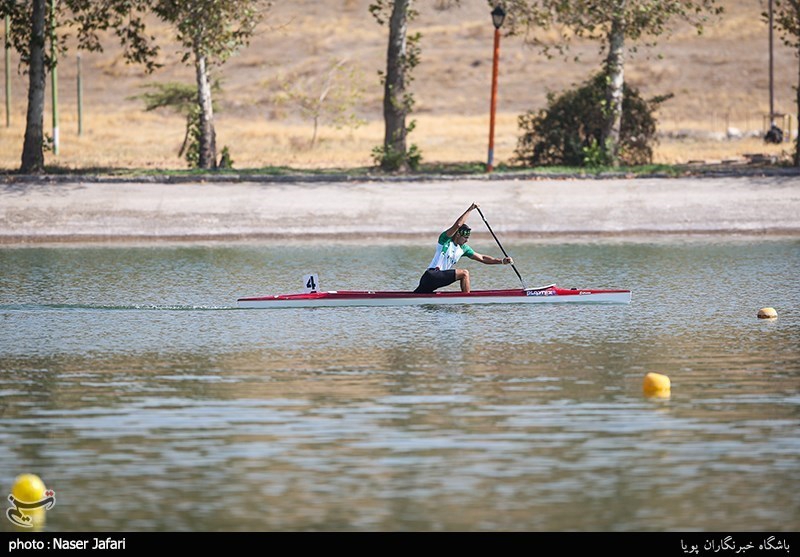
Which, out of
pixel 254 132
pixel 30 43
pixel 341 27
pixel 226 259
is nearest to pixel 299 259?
pixel 226 259

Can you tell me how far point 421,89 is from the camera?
95.1m

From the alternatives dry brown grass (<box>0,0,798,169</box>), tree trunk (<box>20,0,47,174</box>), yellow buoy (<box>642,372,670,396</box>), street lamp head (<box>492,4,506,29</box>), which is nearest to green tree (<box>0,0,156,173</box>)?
tree trunk (<box>20,0,47,174</box>)

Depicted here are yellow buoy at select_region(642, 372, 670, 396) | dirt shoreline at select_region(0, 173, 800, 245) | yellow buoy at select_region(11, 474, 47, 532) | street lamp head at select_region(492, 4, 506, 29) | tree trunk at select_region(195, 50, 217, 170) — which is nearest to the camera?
yellow buoy at select_region(11, 474, 47, 532)

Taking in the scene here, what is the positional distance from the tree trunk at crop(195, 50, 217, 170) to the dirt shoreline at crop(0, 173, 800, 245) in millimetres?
3377

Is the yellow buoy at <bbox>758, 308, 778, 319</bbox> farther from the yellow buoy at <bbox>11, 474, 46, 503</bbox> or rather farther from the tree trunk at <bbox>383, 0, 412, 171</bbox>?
the tree trunk at <bbox>383, 0, 412, 171</bbox>

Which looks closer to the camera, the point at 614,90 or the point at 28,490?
the point at 28,490

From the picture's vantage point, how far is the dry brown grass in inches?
2355

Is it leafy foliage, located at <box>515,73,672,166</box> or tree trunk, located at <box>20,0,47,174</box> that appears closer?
tree trunk, located at <box>20,0,47,174</box>

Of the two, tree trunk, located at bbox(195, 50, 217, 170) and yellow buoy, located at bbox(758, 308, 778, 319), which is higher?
tree trunk, located at bbox(195, 50, 217, 170)

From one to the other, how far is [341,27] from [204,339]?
313ft

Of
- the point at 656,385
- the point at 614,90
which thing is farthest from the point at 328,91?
the point at 656,385

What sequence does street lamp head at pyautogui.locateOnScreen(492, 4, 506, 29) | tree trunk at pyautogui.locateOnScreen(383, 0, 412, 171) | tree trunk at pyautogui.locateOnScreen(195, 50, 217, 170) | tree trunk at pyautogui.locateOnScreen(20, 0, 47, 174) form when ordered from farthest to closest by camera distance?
1. tree trunk at pyautogui.locateOnScreen(195, 50, 217, 170)
2. tree trunk at pyautogui.locateOnScreen(383, 0, 412, 171)
3. tree trunk at pyautogui.locateOnScreen(20, 0, 47, 174)
4. street lamp head at pyautogui.locateOnScreen(492, 4, 506, 29)

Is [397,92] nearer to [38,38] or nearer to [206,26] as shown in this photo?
[206,26]

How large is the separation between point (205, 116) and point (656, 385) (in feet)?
88.6
